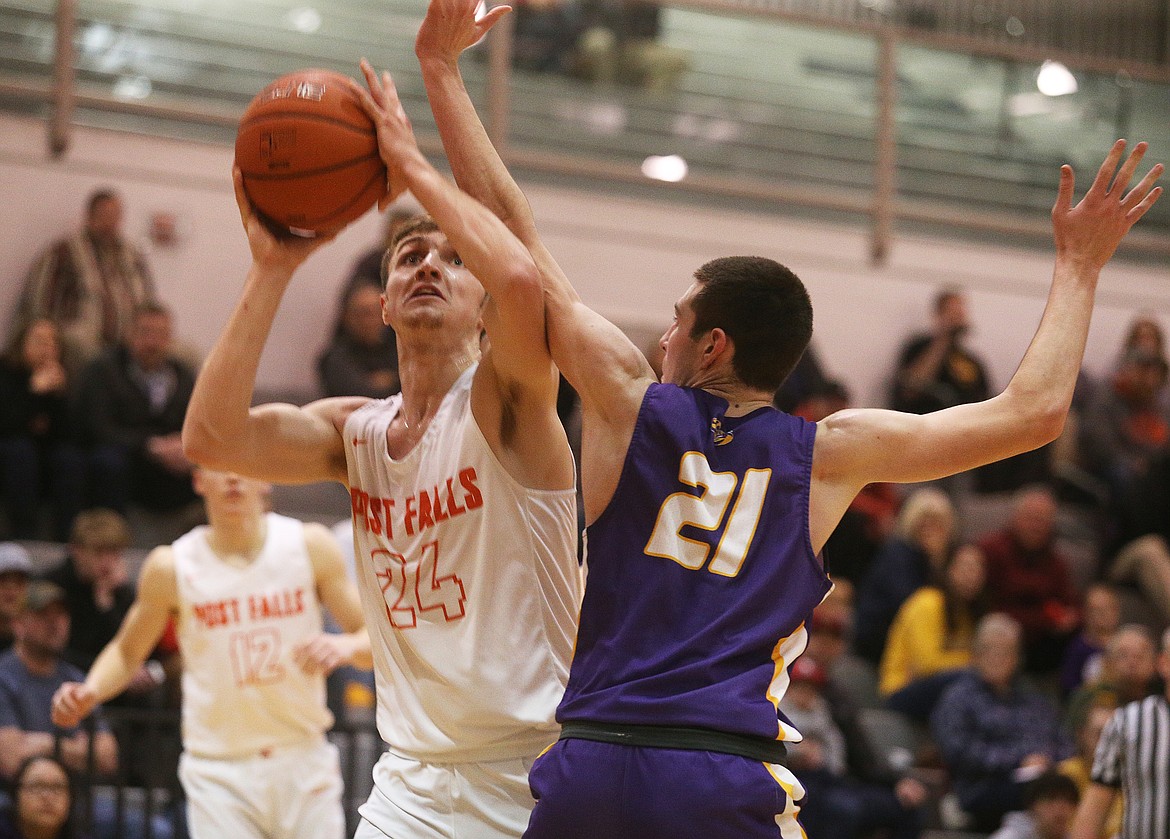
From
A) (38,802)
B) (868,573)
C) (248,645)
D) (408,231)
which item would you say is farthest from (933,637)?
(408,231)

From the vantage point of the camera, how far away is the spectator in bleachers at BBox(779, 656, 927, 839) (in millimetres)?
8328

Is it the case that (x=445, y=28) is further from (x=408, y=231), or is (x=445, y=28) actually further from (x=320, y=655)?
(x=320, y=655)

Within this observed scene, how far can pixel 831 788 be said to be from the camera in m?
8.49

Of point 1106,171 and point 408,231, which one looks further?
point 408,231

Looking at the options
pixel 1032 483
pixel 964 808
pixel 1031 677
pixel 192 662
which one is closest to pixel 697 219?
pixel 1032 483

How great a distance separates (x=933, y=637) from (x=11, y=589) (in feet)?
19.5

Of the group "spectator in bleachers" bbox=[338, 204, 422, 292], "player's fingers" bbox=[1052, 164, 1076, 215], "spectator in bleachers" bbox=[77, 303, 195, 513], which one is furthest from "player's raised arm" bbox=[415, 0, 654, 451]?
"spectator in bleachers" bbox=[338, 204, 422, 292]

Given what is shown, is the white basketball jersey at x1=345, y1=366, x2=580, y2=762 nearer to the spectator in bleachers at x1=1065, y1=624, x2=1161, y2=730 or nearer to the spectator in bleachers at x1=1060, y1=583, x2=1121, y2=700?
the spectator in bleachers at x1=1065, y1=624, x2=1161, y2=730

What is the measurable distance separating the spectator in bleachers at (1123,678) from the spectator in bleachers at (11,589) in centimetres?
624

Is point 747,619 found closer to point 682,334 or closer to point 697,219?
point 682,334

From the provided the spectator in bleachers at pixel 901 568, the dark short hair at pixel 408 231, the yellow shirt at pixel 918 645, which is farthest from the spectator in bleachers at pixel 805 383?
the dark short hair at pixel 408 231

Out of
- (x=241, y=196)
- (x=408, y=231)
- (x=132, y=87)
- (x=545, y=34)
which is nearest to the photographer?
(x=241, y=196)

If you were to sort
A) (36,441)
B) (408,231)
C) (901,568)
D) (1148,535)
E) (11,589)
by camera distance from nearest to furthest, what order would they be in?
(408,231), (11,589), (36,441), (901,568), (1148,535)

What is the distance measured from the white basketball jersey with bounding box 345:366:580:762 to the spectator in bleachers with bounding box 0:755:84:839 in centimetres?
396
